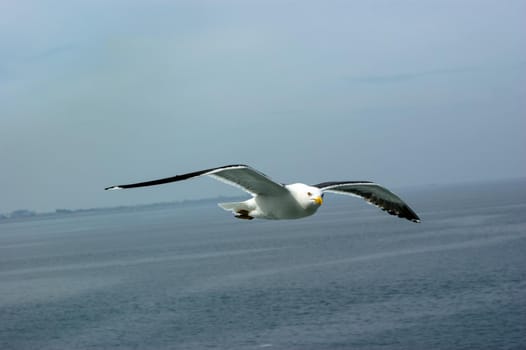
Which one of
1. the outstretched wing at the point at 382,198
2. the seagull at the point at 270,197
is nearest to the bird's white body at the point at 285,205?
the seagull at the point at 270,197

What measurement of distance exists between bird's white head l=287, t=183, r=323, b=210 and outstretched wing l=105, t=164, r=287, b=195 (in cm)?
29

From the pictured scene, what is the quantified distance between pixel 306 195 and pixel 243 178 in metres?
1.55

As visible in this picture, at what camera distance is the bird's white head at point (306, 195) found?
15262 millimetres

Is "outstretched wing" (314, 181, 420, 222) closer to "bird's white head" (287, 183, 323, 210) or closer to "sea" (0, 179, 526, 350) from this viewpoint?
"bird's white head" (287, 183, 323, 210)

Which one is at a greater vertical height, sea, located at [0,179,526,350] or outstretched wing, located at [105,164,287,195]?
Result: outstretched wing, located at [105,164,287,195]

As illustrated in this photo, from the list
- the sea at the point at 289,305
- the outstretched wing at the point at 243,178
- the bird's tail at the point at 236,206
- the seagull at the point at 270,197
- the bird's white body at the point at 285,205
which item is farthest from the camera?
the sea at the point at 289,305

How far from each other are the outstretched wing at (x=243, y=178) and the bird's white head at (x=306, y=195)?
0.94ft

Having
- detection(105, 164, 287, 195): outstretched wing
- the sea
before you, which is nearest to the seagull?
detection(105, 164, 287, 195): outstretched wing

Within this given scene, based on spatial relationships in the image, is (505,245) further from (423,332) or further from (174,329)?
(174,329)

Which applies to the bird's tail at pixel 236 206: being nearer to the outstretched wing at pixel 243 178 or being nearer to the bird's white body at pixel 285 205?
the bird's white body at pixel 285 205

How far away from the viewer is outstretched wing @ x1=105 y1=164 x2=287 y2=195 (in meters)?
12.0

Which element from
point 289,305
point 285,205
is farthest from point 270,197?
point 289,305

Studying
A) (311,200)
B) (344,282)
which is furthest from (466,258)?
(311,200)

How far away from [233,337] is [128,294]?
49.1 meters
